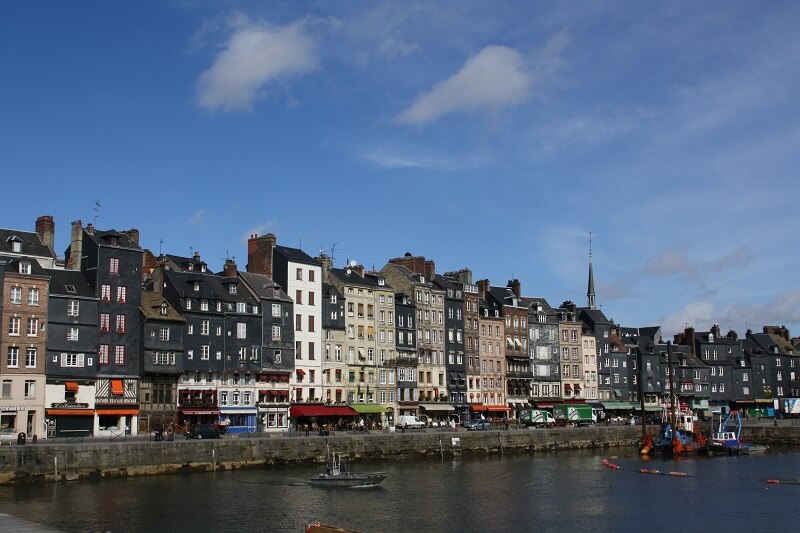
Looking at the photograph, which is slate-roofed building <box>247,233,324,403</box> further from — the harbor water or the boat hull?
the boat hull

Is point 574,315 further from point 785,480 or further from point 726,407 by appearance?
point 785,480

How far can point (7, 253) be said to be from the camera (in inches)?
3041

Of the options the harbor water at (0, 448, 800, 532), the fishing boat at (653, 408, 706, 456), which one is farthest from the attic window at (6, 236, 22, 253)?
the fishing boat at (653, 408, 706, 456)

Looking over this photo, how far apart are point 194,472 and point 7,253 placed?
25.0m

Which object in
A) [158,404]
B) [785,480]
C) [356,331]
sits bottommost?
[785,480]

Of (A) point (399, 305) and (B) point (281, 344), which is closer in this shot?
(B) point (281, 344)

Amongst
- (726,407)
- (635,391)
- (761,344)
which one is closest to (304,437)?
(635,391)

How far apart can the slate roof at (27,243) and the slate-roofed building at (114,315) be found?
2.27m

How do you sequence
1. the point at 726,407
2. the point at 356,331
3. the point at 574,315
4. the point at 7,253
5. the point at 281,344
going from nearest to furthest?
1. the point at 7,253
2. the point at 281,344
3. the point at 356,331
4. the point at 574,315
5. the point at 726,407

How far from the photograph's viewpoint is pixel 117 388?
7931 cm

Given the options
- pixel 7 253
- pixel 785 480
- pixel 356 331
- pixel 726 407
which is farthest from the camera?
pixel 726 407

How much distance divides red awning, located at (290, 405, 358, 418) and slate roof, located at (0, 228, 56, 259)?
2673cm

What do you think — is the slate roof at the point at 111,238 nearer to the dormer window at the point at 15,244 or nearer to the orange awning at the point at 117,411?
the dormer window at the point at 15,244

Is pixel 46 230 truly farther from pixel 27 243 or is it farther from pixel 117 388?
pixel 117 388
